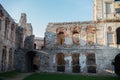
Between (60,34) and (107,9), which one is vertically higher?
(107,9)

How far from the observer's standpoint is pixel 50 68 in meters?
24.5

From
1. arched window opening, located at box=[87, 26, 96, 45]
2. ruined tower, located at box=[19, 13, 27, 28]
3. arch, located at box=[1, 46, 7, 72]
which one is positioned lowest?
arch, located at box=[1, 46, 7, 72]

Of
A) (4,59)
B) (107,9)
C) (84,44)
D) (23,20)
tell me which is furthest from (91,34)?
(23,20)

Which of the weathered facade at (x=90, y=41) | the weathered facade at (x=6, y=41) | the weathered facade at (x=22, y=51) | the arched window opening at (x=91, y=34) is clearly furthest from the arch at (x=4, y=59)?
the arched window opening at (x=91, y=34)

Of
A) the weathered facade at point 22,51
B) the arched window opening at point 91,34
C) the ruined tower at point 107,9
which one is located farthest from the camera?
the weathered facade at point 22,51

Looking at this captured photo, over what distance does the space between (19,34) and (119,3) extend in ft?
47.6

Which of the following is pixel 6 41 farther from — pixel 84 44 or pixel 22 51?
pixel 84 44

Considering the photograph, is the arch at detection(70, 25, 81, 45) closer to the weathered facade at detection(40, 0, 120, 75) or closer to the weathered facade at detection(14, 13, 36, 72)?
Answer: the weathered facade at detection(40, 0, 120, 75)

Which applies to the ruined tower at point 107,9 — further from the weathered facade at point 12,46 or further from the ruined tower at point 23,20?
the ruined tower at point 23,20

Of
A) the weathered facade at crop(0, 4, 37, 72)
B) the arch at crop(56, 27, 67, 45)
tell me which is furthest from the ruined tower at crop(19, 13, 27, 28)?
the arch at crop(56, 27, 67, 45)

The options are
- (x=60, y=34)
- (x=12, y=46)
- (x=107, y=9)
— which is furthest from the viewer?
(x=60, y=34)

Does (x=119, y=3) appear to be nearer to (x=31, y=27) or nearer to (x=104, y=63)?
(x=104, y=63)

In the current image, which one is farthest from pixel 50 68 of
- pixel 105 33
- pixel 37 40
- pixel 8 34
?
pixel 37 40

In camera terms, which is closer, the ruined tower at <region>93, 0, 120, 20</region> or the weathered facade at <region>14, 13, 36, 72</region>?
the ruined tower at <region>93, 0, 120, 20</region>
